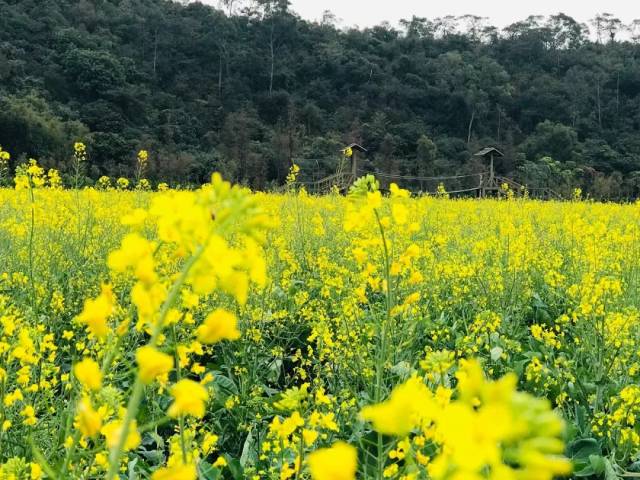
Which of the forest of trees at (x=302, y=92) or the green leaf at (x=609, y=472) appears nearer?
the green leaf at (x=609, y=472)

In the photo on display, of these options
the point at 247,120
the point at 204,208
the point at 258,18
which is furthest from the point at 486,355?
the point at 258,18

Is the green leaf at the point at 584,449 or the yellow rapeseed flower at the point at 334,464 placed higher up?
the yellow rapeseed flower at the point at 334,464

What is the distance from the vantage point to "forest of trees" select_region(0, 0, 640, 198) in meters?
24.4

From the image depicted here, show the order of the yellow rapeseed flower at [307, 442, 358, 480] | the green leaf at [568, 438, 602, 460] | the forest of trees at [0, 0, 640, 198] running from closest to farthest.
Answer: the yellow rapeseed flower at [307, 442, 358, 480], the green leaf at [568, 438, 602, 460], the forest of trees at [0, 0, 640, 198]

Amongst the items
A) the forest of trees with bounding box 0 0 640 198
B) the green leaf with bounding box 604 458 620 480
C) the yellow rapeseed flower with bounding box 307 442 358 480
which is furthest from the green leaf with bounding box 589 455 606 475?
the forest of trees with bounding box 0 0 640 198

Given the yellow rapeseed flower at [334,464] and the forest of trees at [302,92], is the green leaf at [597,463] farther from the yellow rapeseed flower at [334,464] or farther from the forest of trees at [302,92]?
the forest of trees at [302,92]

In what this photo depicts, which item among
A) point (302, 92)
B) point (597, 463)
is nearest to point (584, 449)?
point (597, 463)

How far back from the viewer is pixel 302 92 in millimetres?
37156

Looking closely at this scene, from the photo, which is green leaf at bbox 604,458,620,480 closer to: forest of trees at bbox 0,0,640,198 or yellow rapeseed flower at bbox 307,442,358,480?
yellow rapeseed flower at bbox 307,442,358,480

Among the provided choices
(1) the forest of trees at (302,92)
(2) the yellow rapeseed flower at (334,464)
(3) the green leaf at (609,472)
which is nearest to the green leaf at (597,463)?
(3) the green leaf at (609,472)

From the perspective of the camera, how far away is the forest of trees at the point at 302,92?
24391 mm

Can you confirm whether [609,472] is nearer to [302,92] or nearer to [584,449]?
[584,449]

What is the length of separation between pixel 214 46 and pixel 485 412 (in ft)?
130

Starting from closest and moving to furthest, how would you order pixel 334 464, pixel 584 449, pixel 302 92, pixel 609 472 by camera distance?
pixel 334 464, pixel 609 472, pixel 584 449, pixel 302 92
